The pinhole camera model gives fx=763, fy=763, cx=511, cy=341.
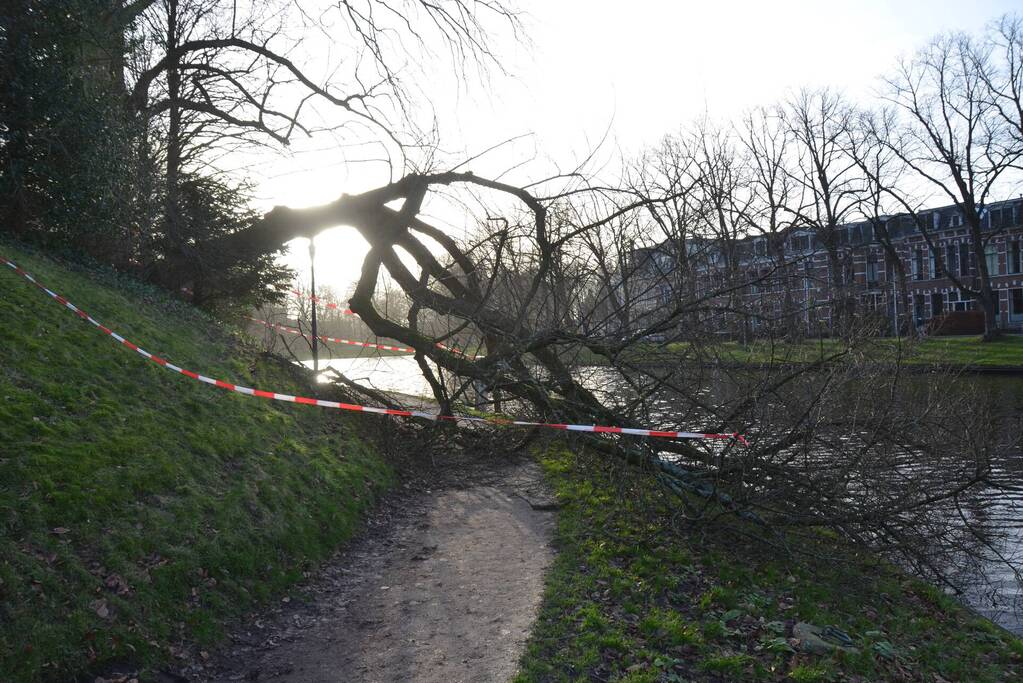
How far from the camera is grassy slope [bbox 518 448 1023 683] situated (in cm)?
544

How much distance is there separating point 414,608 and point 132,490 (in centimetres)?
240

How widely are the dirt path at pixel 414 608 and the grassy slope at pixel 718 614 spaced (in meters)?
0.33

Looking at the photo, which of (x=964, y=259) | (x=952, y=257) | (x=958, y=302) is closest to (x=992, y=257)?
(x=964, y=259)

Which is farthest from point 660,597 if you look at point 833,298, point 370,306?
point 370,306

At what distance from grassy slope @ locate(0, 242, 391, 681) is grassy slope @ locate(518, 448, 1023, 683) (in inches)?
95.0

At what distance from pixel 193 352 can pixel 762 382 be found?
25.1 feet

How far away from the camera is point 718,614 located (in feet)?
21.1

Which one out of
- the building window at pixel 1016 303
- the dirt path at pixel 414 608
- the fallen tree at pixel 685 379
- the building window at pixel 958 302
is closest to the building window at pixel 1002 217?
the building window at pixel 1016 303

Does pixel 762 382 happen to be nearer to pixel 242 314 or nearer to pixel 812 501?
pixel 812 501

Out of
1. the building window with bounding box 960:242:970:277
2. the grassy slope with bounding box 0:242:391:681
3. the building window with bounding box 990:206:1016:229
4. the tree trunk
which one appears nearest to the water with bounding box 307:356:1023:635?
the grassy slope with bounding box 0:242:391:681

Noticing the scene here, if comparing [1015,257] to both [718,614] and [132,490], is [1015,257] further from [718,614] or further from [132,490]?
[132,490]

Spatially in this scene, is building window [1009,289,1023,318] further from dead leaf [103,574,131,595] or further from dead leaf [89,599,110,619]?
dead leaf [89,599,110,619]

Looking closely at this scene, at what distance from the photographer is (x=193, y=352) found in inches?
425

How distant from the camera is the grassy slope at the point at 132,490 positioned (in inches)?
180
